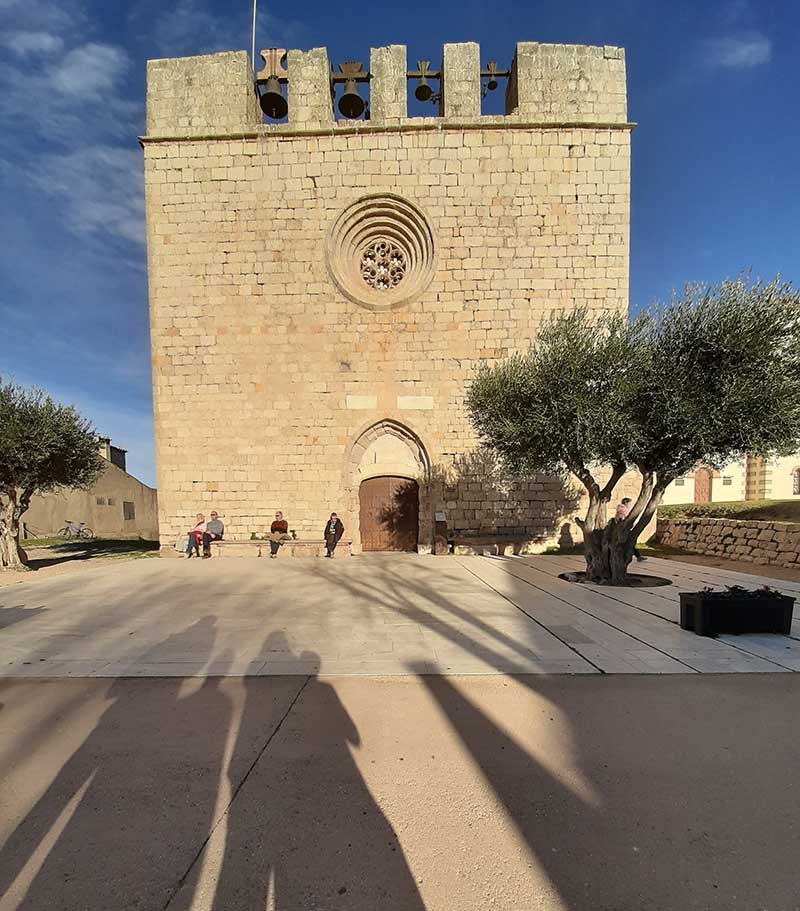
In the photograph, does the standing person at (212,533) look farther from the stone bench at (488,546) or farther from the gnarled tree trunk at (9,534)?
the stone bench at (488,546)

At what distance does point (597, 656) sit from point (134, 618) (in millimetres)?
5863

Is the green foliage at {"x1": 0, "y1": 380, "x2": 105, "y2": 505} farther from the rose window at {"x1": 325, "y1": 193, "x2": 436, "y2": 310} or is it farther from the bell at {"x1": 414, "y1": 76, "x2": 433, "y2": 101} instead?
the bell at {"x1": 414, "y1": 76, "x2": 433, "y2": 101}

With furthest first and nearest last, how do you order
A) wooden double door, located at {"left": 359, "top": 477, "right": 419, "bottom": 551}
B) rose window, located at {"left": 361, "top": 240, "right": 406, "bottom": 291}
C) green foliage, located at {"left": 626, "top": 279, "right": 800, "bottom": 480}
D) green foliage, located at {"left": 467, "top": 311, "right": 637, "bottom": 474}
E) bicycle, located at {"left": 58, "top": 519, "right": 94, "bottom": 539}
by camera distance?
bicycle, located at {"left": 58, "top": 519, "right": 94, "bottom": 539} → rose window, located at {"left": 361, "top": 240, "right": 406, "bottom": 291} → wooden double door, located at {"left": 359, "top": 477, "right": 419, "bottom": 551} → green foliage, located at {"left": 467, "top": 311, "right": 637, "bottom": 474} → green foliage, located at {"left": 626, "top": 279, "right": 800, "bottom": 480}

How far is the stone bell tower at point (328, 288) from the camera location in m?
12.6

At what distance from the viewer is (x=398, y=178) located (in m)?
12.7

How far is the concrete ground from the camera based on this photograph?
1.83 metres

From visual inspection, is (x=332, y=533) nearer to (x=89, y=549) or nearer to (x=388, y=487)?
(x=388, y=487)

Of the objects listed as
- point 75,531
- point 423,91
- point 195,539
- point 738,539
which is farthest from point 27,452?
point 738,539

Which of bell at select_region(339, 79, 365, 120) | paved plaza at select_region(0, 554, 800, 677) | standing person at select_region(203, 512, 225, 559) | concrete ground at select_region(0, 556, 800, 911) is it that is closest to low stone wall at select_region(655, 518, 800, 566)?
paved plaza at select_region(0, 554, 800, 677)

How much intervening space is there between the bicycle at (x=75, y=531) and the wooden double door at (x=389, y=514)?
16640 mm

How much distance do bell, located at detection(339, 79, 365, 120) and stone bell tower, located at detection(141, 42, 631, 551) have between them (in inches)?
26.8

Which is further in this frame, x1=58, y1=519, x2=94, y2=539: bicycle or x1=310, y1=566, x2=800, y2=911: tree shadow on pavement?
x1=58, y1=519, x2=94, y2=539: bicycle

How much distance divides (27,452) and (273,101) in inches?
499

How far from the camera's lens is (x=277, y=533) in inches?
477
